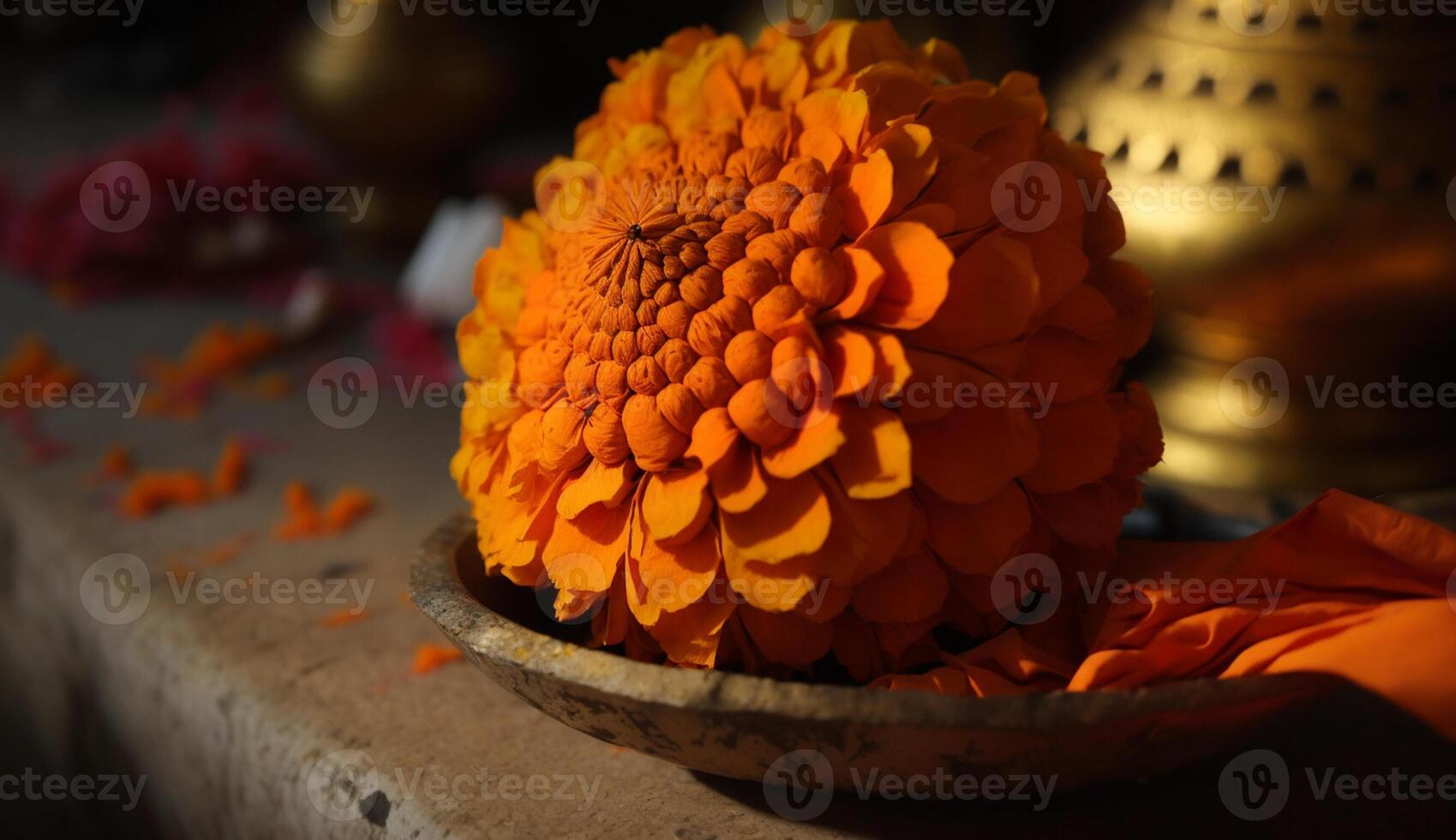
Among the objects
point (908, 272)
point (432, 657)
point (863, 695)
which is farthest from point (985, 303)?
point (432, 657)

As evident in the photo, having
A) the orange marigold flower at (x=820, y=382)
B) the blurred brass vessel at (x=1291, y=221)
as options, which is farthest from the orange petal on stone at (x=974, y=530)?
the blurred brass vessel at (x=1291, y=221)

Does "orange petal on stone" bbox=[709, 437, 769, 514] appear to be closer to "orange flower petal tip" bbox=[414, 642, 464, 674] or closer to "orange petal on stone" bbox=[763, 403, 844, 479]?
"orange petal on stone" bbox=[763, 403, 844, 479]

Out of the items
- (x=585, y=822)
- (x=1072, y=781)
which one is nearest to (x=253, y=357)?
(x=585, y=822)

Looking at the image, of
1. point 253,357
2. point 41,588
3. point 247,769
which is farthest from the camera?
point 253,357

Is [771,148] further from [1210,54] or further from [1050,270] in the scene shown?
[1210,54]

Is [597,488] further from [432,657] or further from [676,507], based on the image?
[432,657]

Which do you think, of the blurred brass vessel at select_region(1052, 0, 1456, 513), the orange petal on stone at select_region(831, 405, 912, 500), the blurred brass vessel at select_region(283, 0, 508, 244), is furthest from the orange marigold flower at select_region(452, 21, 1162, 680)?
the blurred brass vessel at select_region(283, 0, 508, 244)

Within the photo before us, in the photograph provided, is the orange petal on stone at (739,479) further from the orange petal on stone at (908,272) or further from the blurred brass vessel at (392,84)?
the blurred brass vessel at (392,84)
